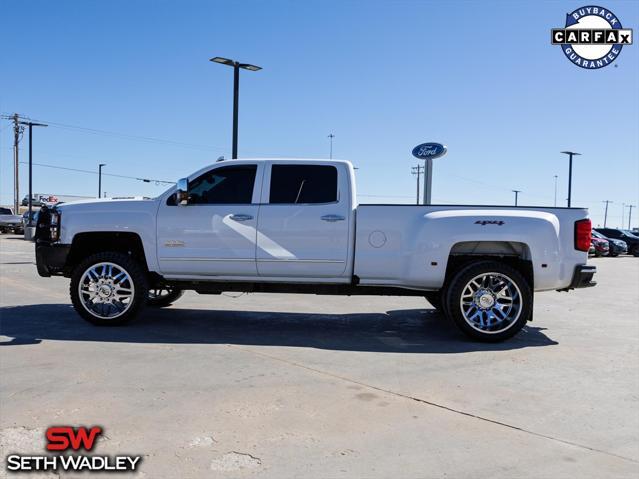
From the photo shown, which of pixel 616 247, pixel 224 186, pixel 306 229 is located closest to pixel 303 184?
pixel 306 229

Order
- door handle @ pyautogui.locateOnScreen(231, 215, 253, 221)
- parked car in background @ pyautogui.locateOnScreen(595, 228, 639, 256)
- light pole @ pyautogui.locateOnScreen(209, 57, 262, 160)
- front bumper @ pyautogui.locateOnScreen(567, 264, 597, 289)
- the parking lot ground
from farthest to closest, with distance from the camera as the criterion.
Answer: parked car in background @ pyautogui.locateOnScreen(595, 228, 639, 256), light pole @ pyautogui.locateOnScreen(209, 57, 262, 160), door handle @ pyautogui.locateOnScreen(231, 215, 253, 221), front bumper @ pyautogui.locateOnScreen(567, 264, 597, 289), the parking lot ground

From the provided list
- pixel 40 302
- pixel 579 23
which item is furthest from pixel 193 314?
pixel 579 23

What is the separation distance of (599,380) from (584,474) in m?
2.11

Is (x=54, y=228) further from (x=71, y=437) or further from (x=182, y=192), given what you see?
(x=71, y=437)

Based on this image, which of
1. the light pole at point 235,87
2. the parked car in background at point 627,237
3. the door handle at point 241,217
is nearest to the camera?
the door handle at point 241,217

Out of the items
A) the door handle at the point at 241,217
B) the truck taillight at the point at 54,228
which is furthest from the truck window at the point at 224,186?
the truck taillight at the point at 54,228

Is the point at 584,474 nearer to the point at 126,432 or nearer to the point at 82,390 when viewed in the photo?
the point at 126,432

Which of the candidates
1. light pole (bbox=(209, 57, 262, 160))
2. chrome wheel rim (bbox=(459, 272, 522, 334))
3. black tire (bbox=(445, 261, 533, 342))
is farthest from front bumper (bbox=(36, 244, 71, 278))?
light pole (bbox=(209, 57, 262, 160))

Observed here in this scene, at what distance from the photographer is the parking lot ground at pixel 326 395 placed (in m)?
3.20

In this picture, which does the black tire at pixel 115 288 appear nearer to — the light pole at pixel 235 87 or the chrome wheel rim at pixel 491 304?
the chrome wheel rim at pixel 491 304

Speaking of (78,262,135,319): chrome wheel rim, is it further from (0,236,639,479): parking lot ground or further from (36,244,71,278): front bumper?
(36,244,71,278): front bumper

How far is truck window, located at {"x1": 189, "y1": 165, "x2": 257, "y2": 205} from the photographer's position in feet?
22.3

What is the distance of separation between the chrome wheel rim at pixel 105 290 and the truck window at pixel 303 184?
205 centimetres

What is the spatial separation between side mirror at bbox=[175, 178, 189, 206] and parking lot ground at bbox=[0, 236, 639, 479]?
60.3 inches
